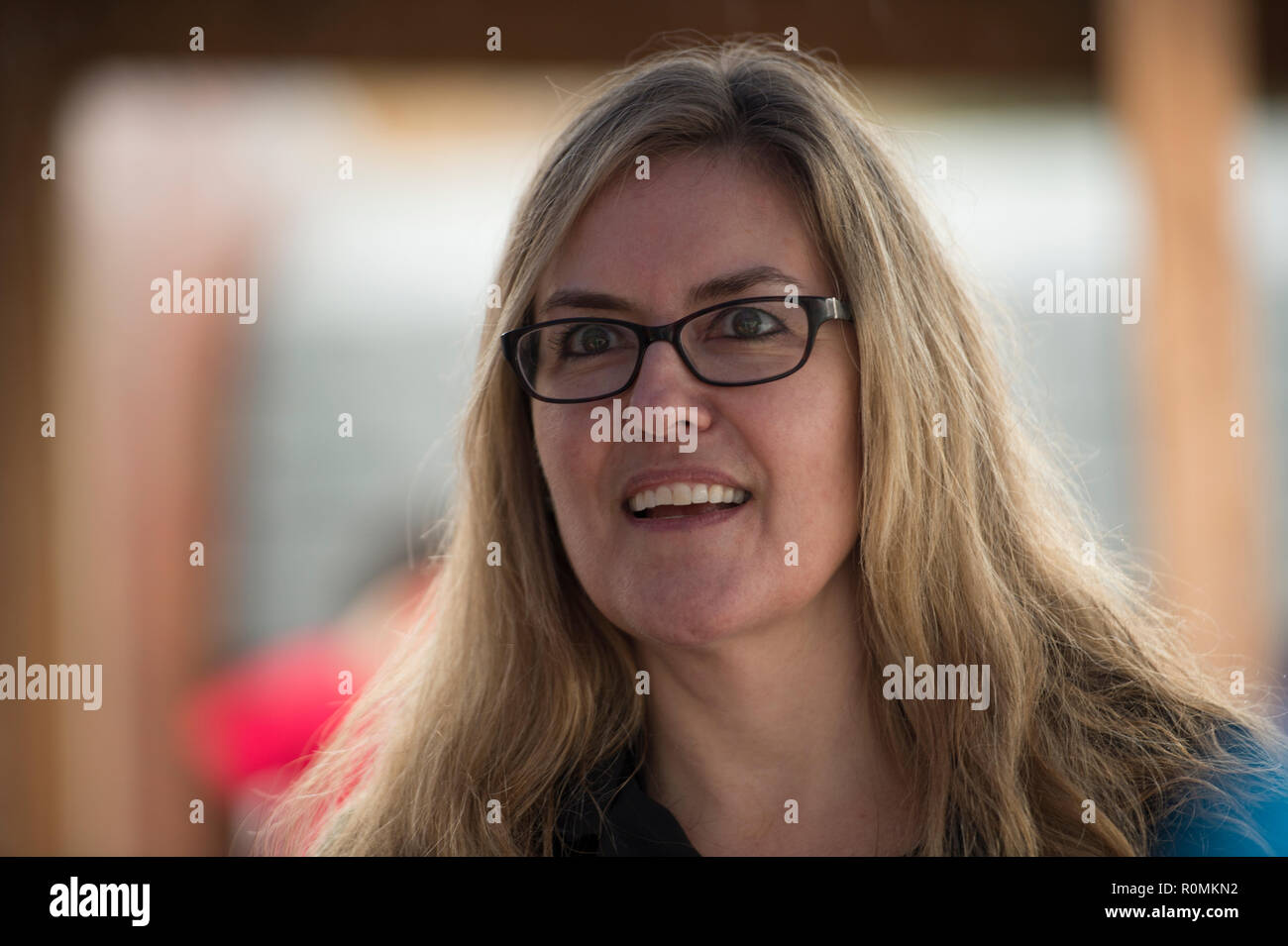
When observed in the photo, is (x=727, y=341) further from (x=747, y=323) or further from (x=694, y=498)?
(x=694, y=498)

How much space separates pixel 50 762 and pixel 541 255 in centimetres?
185

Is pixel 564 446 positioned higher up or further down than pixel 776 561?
higher up

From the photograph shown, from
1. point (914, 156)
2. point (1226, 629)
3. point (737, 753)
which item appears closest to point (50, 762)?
point (737, 753)

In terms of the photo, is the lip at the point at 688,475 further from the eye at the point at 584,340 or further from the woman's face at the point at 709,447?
the eye at the point at 584,340

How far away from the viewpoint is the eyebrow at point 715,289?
1021 millimetres

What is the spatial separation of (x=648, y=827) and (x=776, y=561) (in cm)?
34

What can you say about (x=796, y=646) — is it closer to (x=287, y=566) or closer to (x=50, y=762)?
(x=50, y=762)

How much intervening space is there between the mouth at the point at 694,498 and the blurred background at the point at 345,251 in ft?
3.10

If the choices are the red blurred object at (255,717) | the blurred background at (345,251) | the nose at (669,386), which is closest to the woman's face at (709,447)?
the nose at (669,386)

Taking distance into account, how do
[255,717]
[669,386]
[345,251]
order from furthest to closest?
[345,251]
[255,717]
[669,386]

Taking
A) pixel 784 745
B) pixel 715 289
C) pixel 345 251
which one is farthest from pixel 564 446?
pixel 345 251

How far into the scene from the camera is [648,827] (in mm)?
1081

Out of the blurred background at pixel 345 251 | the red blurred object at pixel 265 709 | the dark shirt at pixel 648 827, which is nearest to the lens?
the dark shirt at pixel 648 827
